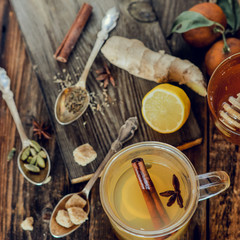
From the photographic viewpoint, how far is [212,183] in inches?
42.9

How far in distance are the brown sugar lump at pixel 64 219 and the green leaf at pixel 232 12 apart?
3.01ft

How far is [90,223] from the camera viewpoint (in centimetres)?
135

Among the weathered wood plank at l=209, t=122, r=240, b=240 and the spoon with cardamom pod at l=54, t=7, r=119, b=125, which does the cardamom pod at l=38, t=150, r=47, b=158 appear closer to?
the spoon with cardamom pod at l=54, t=7, r=119, b=125

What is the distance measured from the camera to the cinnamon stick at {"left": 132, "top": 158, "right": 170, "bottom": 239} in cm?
108

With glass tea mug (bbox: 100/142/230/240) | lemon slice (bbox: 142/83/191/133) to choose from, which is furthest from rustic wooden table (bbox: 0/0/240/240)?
glass tea mug (bbox: 100/142/230/240)

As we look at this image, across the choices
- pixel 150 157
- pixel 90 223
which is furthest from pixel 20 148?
pixel 150 157

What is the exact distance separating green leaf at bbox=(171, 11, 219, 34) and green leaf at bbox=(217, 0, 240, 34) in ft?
0.48

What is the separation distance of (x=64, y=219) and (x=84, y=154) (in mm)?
237

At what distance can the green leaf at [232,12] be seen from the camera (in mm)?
1403

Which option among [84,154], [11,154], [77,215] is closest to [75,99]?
[84,154]

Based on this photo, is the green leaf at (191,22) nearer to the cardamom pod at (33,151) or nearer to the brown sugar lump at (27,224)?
A: the cardamom pod at (33,151)

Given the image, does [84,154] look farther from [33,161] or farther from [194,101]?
[194,101]

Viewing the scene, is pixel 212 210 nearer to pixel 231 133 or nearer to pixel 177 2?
pixel 231 133

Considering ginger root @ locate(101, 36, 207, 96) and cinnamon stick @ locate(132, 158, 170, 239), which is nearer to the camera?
cinnamon stick @ locate(132, 158, 170, 239)
